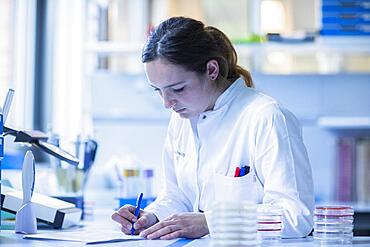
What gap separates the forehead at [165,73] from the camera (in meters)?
2.20

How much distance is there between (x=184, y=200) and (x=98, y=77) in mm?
1987

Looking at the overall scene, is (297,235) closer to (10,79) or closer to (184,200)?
(184,200)

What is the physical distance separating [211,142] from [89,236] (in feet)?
1.76

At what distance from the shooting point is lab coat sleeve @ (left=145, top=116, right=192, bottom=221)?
91.8 inches

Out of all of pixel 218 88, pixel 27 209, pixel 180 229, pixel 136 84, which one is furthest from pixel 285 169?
pixel 136 84

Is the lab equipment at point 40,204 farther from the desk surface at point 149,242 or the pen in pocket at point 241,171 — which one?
the pen in pocket at point 241,171

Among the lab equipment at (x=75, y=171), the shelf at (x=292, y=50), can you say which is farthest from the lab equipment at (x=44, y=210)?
the shelf at (x=292, y=50)

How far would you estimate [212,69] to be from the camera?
2.29 meters

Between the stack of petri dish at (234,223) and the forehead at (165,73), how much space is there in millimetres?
703

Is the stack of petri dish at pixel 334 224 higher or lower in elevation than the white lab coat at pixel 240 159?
lower

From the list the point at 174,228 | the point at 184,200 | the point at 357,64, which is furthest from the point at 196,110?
the point at 357,64

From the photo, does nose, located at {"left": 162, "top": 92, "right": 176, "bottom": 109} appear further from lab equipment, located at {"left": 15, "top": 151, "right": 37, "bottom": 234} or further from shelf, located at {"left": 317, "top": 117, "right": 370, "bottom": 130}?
shelf, located at {"left": 317, "top": 117, "right": 370, "bottom": 130}

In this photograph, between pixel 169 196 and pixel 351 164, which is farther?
pixel 351 164

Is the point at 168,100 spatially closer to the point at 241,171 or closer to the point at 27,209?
the point at 241,171
